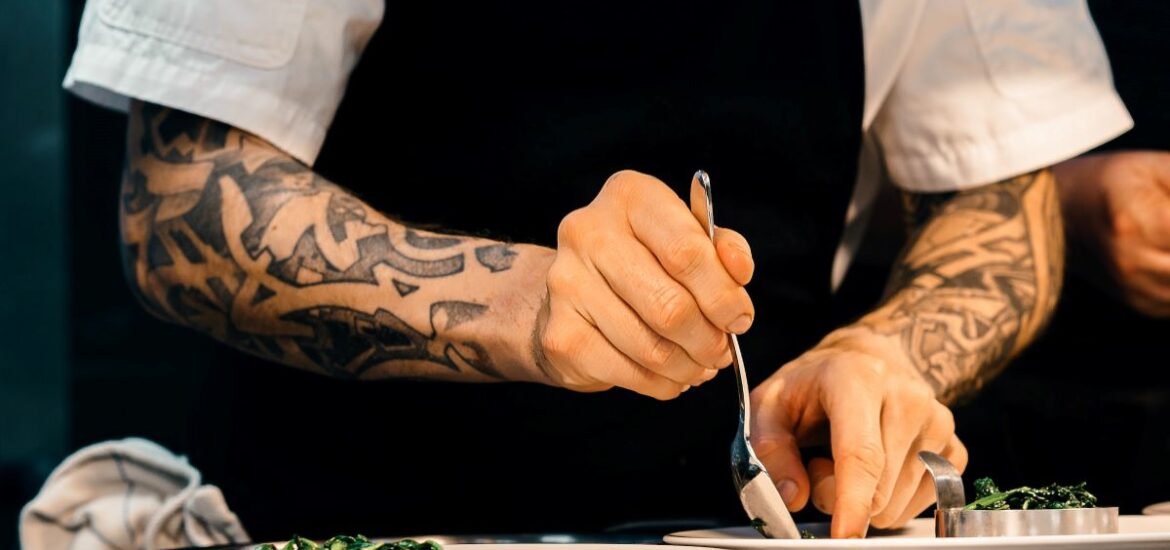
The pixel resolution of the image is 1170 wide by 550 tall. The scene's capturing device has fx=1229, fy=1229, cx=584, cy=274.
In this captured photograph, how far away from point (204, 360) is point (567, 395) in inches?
23.6

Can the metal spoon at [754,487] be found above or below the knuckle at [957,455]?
above

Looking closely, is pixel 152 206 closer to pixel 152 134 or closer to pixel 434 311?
pixel 152 134

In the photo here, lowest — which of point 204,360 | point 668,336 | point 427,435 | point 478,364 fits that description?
point 204,360

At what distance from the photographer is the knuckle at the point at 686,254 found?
0.58 meters

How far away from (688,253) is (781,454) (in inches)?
10.1

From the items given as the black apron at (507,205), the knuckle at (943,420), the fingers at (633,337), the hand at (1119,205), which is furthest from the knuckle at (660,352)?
the hand at (1119,205)

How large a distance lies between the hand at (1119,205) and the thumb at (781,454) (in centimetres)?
65

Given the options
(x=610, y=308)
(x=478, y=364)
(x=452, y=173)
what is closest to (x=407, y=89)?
(x=452, y=173)

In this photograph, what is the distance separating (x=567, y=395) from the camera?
106 centimetres

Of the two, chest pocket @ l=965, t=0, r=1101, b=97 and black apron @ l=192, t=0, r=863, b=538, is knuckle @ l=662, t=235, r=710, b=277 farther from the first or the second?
chest pocket @ l=965, t=0, r=1101, b=97

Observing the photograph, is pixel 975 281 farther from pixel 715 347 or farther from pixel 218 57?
pixel 218 57

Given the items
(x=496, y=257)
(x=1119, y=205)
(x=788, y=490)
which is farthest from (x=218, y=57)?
(x=1119, y=205)

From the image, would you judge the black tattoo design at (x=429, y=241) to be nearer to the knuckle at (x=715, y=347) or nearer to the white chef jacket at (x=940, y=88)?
the white chef jacket at (x=940, y=88)

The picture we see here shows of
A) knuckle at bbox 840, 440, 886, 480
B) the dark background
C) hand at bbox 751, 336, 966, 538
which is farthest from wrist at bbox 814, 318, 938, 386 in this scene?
the dark background
